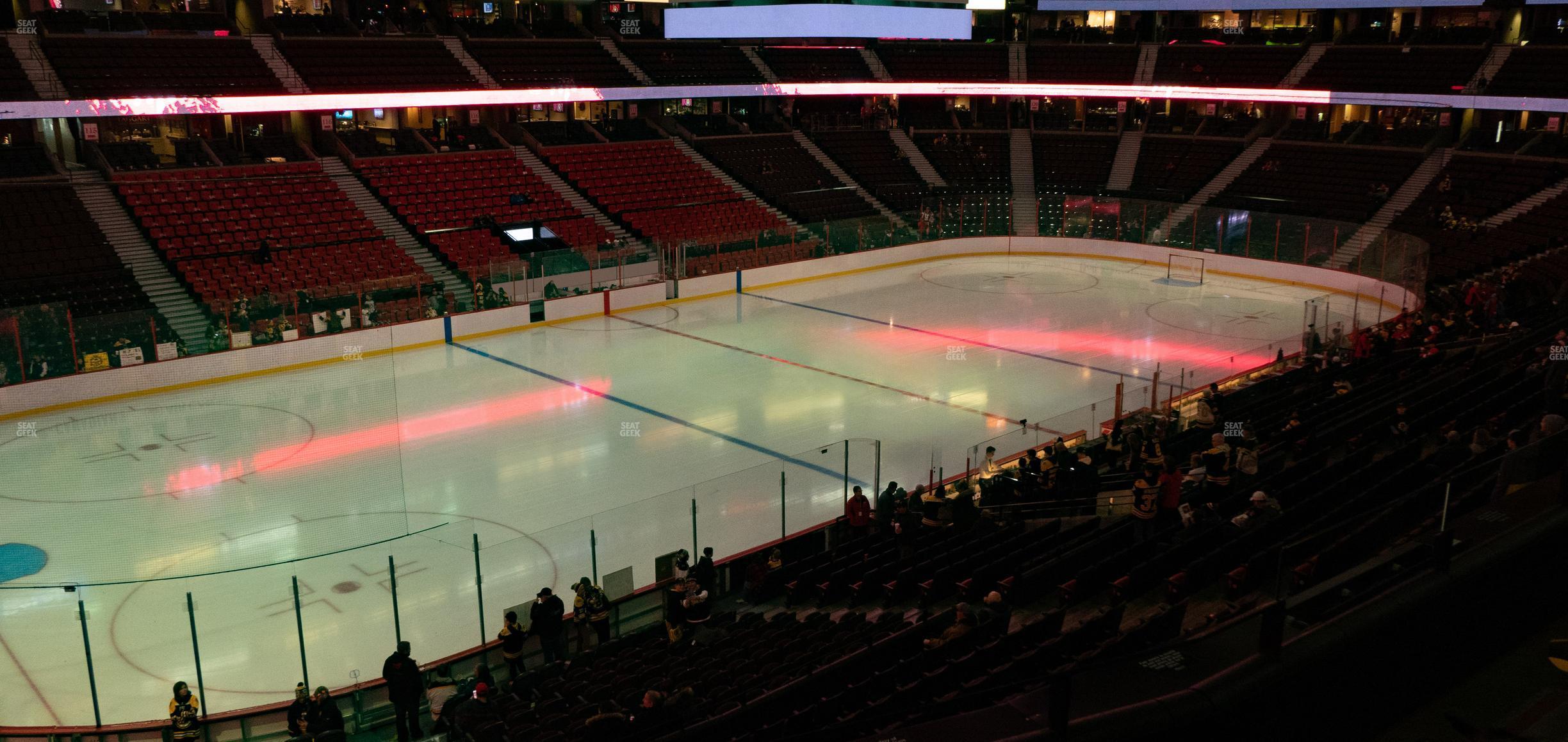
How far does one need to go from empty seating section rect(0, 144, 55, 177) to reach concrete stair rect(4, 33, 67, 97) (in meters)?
1.42

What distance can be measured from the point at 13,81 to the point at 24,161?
72.0 inches

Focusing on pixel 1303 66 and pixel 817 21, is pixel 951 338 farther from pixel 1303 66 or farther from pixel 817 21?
pixel 1303 66

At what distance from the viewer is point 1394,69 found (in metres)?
36.7

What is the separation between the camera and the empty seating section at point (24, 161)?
25719mm

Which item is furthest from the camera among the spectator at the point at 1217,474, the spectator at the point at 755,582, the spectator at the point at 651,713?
the spectator at the point at 1217,474

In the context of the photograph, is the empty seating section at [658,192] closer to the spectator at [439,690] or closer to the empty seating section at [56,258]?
the empty seating section at [56,258]

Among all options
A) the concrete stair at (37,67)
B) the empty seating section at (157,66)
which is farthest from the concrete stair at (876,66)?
the concrete stair at (37,67)

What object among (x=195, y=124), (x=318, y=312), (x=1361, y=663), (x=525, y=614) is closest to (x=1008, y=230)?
(x=318, y=312)

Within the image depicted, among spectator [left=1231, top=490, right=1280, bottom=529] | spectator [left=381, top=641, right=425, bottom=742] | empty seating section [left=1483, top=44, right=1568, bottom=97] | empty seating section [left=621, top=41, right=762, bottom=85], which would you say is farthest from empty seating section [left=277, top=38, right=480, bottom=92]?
empty seating section [left=1483, top=44, right=1568, bottom=97]

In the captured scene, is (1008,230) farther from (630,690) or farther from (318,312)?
(630,690)

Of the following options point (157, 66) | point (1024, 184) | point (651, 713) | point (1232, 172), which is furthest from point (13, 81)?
point (1232, 172)

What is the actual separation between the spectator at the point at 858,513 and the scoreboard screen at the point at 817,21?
4981 mm

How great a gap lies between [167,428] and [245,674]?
10522 mm

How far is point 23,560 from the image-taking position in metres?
13.2
